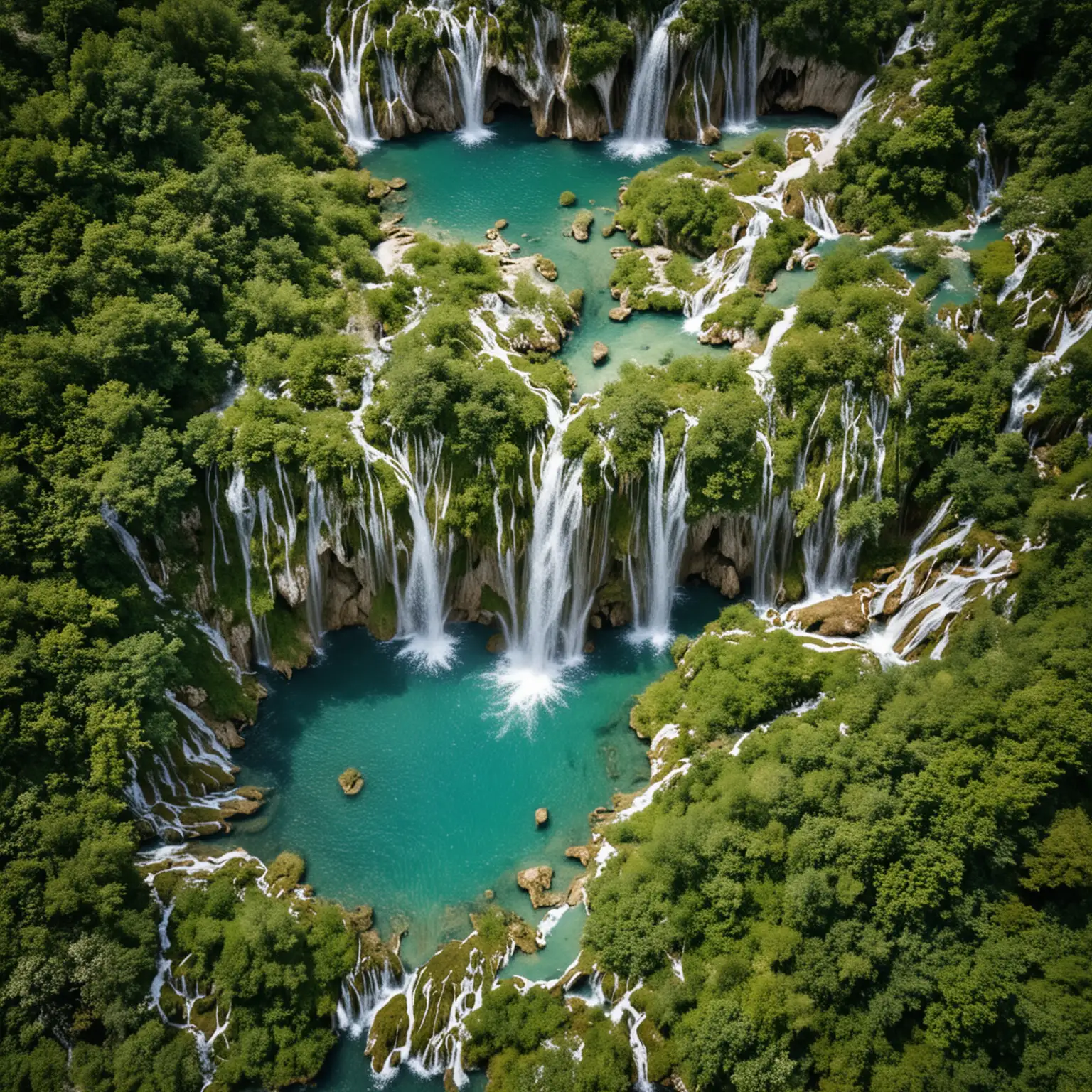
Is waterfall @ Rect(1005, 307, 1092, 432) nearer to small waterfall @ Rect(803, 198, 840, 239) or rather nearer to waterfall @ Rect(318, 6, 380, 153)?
small waterfall @ Rect(803, 198, 840, 239)

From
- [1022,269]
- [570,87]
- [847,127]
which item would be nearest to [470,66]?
[570,87]

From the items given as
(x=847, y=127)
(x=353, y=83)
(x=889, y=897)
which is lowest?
(x=889, y=897)

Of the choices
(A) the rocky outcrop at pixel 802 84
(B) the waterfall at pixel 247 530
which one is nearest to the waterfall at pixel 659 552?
(B) the waterfall at pixel 247 530

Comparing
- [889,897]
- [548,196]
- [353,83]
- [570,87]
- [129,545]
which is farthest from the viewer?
[353,83]

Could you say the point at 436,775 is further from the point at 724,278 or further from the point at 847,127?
the point at 847,127

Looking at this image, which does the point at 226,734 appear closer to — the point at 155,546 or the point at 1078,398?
the point at 155,546

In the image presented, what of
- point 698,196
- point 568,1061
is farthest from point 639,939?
point 698,196
